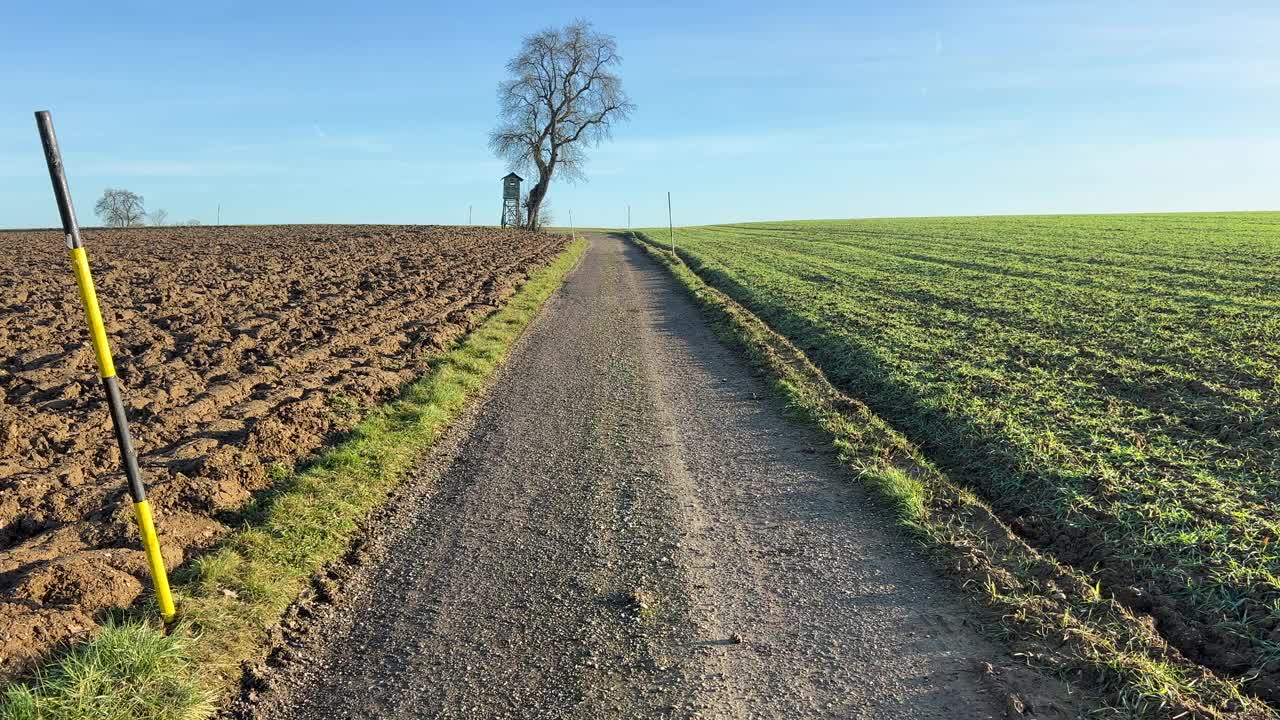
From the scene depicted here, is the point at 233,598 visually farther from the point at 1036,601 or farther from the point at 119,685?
the point at 1036,601

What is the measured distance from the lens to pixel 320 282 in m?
20.4

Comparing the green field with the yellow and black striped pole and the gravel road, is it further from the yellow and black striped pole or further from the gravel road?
the yellow and black striped pole

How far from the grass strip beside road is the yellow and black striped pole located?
0.31 m

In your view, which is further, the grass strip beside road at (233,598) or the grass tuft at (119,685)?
the grass strip beside road at (233,598)

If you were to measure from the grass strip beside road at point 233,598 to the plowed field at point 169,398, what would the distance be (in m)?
0.32

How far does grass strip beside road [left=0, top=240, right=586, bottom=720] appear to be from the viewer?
11.3ft

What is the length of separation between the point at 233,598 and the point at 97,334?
173cm

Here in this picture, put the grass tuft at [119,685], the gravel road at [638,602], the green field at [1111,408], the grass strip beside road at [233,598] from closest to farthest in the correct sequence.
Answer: the grass tuft at [119,685]
the grass strip beside road at [233,598]
the gravel road at [638,602]
the green field at [1111,408]

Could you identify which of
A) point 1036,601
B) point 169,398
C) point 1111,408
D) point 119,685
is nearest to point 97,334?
point 119,685

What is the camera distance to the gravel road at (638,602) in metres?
3.57

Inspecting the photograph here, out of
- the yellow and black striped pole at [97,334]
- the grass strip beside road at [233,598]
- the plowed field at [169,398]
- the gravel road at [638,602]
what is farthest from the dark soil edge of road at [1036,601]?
the plowed field at [169,398]

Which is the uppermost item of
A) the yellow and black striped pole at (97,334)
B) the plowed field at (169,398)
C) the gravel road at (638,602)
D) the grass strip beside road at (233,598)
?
the yellow and black striped pole at (97,334)

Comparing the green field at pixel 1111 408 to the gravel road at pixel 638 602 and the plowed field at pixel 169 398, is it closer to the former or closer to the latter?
the gravel road at pixel 638 602

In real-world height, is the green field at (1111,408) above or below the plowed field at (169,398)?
below
